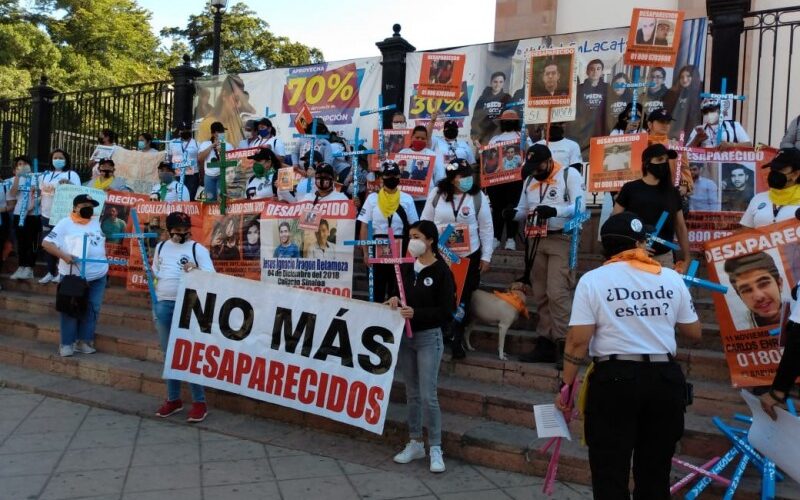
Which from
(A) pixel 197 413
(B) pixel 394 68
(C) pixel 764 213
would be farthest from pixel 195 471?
(B) pixel 394 68

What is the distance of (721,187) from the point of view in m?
7.23

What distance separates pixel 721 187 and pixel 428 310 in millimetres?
4105

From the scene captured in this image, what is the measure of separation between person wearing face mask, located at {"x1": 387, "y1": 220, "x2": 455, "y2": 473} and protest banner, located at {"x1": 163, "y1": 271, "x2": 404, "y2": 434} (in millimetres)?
212

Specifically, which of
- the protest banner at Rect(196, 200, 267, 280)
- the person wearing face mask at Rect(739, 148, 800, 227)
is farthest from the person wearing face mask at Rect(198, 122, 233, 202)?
the person wearing face mask at Rect(739, 148, 800, 227)

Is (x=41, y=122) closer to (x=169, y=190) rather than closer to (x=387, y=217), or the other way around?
(x=169, y=190)

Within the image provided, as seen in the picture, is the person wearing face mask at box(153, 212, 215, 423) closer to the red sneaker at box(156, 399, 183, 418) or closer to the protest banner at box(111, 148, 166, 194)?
the red sneaker at box(156, 399, 183, 418)

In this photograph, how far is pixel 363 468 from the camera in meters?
5.20

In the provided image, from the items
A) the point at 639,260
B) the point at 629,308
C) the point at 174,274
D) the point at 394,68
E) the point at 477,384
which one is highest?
the point at 394,68

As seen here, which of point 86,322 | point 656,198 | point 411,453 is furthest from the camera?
point 86,322

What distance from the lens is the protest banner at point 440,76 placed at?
28.0ft

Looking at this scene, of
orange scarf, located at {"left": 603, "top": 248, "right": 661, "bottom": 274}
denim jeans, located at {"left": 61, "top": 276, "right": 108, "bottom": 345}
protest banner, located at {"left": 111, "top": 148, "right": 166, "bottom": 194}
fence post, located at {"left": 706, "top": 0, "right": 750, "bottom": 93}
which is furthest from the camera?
protest banner, located at {"left": 111, "top": 148, "right": 166, "bottom": 194}

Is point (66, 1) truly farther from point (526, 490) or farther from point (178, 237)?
point (526, 490)

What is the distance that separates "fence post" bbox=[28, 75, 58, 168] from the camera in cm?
1517

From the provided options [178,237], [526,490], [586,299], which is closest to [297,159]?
[178,237]
